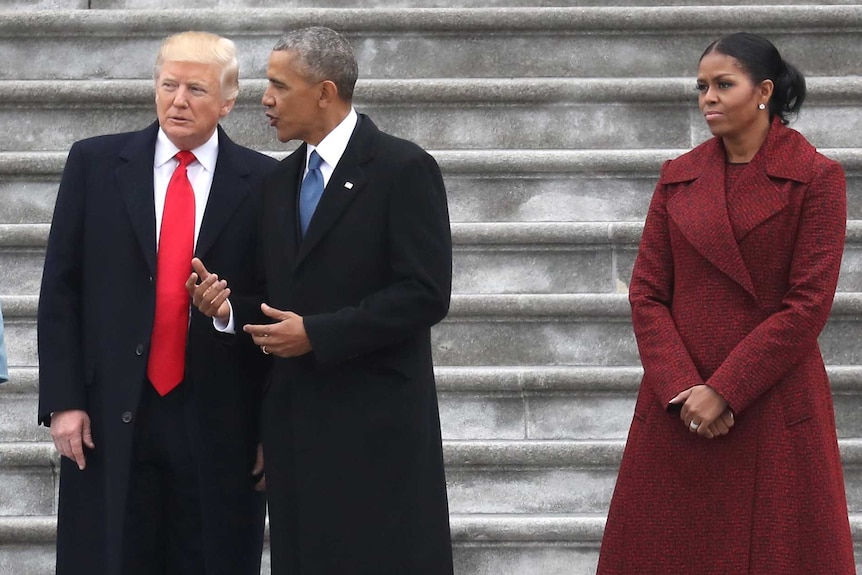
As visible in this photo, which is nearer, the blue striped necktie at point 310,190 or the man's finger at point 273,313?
the man's finger at point 273,313

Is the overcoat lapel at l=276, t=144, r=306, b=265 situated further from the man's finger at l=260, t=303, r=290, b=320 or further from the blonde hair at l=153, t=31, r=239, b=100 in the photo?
the blonde hair at l=153, t=31, r=239, b=100

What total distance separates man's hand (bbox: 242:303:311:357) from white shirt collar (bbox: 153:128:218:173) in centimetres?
51

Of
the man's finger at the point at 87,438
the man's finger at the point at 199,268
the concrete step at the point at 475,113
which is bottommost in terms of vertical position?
the man's finger at the point at 87,438

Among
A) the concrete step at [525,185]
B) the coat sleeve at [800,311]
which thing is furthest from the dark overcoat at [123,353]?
the concrete step at [525,185]

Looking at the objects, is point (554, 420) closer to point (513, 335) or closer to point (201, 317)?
point (513, 335)

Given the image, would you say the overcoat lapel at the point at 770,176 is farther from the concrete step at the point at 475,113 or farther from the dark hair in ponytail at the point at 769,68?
the concrete step at the point at 475,113

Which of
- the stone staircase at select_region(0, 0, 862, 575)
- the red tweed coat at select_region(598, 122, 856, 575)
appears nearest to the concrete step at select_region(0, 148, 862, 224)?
the stone staircase at select_region(0, 0, 862, 575)

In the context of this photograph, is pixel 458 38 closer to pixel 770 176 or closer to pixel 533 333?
pixel 533 333

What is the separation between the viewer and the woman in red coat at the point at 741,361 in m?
3.33

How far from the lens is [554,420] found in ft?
16.1

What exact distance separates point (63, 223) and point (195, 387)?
20.3 inches

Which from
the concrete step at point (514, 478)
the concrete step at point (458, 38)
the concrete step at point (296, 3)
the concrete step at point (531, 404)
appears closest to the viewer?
the concrete step at point (514, 478)

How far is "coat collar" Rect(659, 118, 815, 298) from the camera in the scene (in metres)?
3.40

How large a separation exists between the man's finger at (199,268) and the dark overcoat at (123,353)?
0.20m
